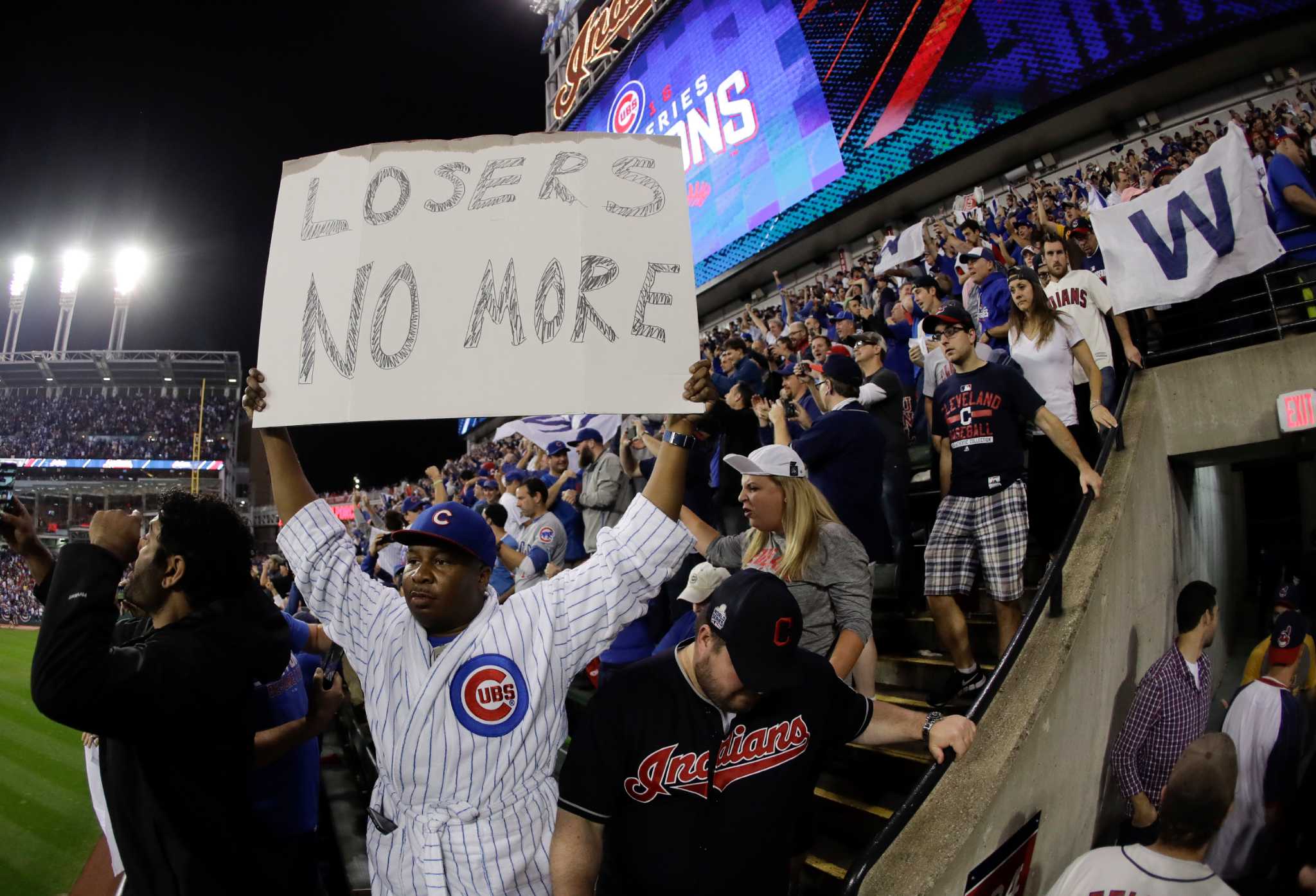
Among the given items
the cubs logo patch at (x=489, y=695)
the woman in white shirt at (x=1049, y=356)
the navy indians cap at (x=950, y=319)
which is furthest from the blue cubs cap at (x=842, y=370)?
the cubs logo patch at (x=489, y=695)

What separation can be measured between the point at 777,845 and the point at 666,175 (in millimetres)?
1971

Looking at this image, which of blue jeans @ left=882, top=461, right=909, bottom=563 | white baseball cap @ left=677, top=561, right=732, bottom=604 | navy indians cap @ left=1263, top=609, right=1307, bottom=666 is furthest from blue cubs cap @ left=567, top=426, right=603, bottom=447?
navy indians cap @ left=1263, top=609, right=1307, bottom=666

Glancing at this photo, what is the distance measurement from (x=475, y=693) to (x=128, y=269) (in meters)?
59.8

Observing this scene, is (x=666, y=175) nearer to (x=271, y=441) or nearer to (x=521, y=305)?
(x=521, y=305)

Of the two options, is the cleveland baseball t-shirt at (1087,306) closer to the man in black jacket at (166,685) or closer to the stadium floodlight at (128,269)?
the man in black jacket at (166,685)

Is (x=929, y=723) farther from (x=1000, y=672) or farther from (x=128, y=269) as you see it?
(x=128, y=269)

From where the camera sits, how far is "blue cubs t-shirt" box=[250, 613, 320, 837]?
2.66 m

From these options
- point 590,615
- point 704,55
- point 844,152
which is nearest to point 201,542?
point 590,615

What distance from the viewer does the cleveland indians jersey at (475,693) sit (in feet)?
6.43

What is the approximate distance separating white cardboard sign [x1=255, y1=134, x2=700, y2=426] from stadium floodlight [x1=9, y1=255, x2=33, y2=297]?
6374 centimetres

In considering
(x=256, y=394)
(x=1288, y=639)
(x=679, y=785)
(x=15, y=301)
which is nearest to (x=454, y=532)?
(x=256, y=394)

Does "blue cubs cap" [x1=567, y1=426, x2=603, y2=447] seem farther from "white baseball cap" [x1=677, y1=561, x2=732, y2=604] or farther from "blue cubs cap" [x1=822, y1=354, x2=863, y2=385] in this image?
"white baseball cap" [x1=677, y1=561, x2=732, y2=604]

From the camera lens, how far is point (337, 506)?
90.1 ft

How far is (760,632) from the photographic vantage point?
1854 millimetres
